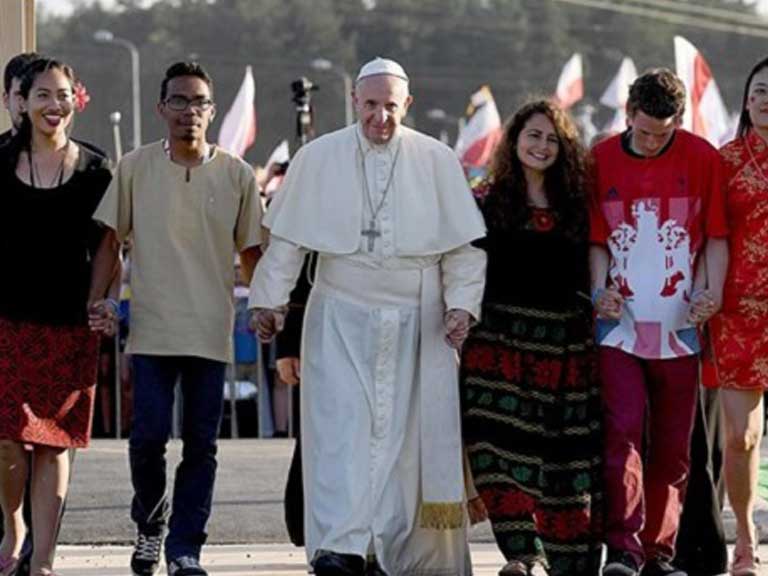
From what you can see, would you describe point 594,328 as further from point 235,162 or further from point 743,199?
point 235,162

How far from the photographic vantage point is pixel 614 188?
9.98 metres

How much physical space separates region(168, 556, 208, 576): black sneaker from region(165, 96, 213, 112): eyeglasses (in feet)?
5.75

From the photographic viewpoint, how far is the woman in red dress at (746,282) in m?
10.0

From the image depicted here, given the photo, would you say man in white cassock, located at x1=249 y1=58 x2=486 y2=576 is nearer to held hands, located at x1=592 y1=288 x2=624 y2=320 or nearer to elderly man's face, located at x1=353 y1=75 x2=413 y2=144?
elderly man's face, located at x1=353 y1=75 x2=413 y2=144

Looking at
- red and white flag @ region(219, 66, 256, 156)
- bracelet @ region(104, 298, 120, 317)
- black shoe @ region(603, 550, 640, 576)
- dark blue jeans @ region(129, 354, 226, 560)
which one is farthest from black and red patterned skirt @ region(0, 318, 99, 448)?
red and white flag @ region(219, 66, 256, 156)

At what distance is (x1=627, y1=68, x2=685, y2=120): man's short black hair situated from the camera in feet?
32.3

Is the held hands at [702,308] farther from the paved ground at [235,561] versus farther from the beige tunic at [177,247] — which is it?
the beige tunic at [177,247]

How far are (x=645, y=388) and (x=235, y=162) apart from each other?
185 cm

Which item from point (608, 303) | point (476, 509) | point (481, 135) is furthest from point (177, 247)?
point (481, 135)

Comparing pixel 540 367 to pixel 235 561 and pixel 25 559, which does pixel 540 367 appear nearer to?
pixel 235 561

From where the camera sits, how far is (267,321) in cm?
980

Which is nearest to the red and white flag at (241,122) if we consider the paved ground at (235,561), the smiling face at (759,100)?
the paved ground at (235,561)

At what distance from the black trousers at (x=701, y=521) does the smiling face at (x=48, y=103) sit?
2.79 m

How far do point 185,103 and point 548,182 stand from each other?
4.76 feet
